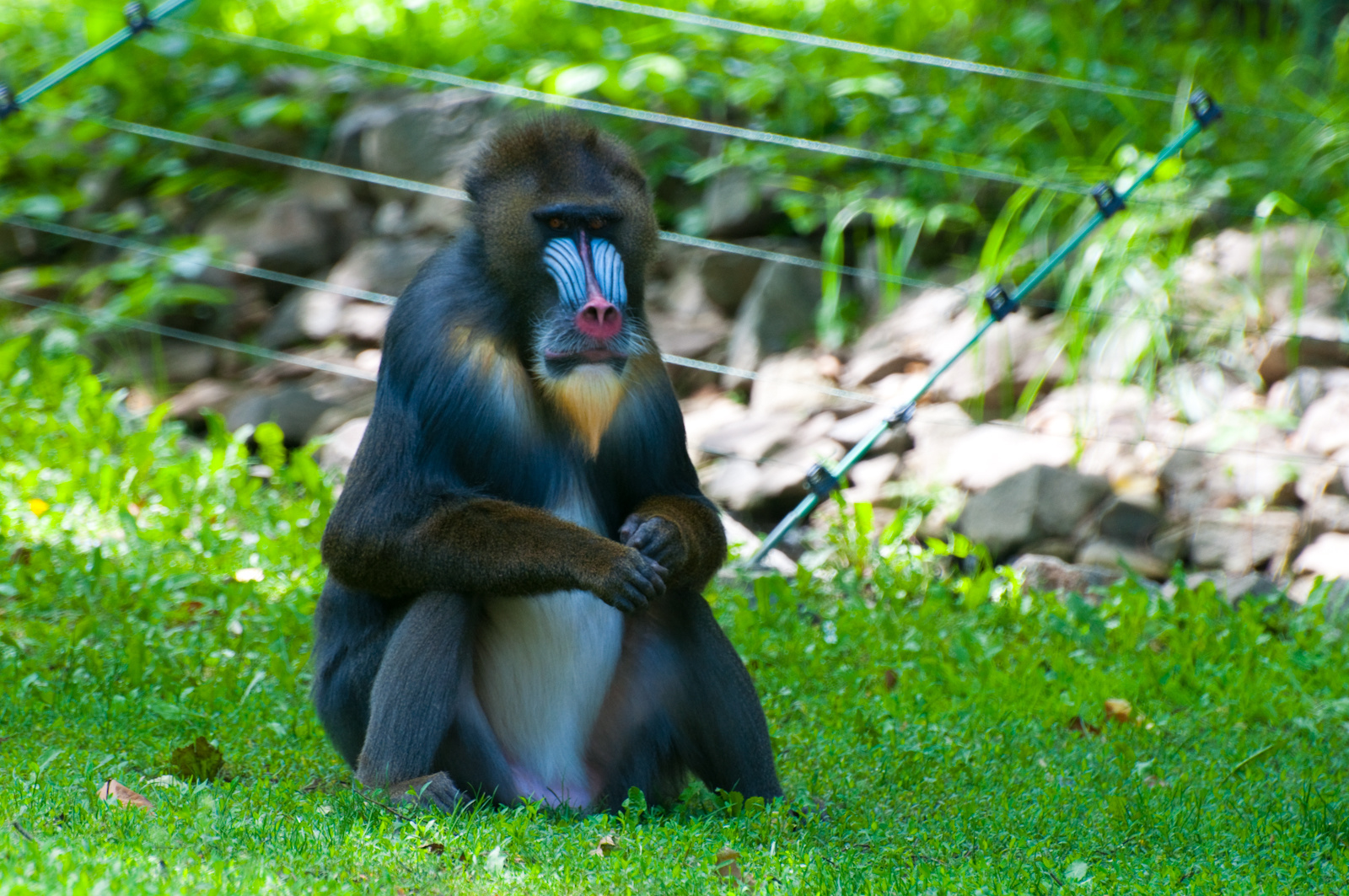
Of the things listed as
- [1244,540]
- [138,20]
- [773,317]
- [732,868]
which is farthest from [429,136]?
[732,868]

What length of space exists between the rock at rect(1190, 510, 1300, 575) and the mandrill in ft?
10.7

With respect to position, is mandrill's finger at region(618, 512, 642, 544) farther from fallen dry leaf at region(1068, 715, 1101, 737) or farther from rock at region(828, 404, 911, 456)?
rock at region(828, 404, 911, 456)

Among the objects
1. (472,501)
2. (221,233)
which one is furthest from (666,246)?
(472,501)

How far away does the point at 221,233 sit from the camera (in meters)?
8.70

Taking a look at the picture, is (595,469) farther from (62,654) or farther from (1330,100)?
(1330,100)

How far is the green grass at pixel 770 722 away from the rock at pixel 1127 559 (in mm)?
570

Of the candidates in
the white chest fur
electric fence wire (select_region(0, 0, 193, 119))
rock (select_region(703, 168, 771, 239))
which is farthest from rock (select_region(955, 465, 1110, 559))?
electric fence wire (select_region(0, 0, 193, 119))

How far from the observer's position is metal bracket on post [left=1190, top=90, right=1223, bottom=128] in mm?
5496

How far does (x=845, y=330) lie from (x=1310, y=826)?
4.56m

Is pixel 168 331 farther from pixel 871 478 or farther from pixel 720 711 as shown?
pixel 720 711

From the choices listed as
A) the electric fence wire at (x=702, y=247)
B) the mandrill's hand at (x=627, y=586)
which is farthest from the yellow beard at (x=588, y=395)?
the electric fence wire at (x=702, y=247)

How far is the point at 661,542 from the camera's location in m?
3.45

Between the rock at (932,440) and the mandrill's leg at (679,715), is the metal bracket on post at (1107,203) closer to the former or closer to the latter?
the rock at (932,440)

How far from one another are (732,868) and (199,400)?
567 cm
